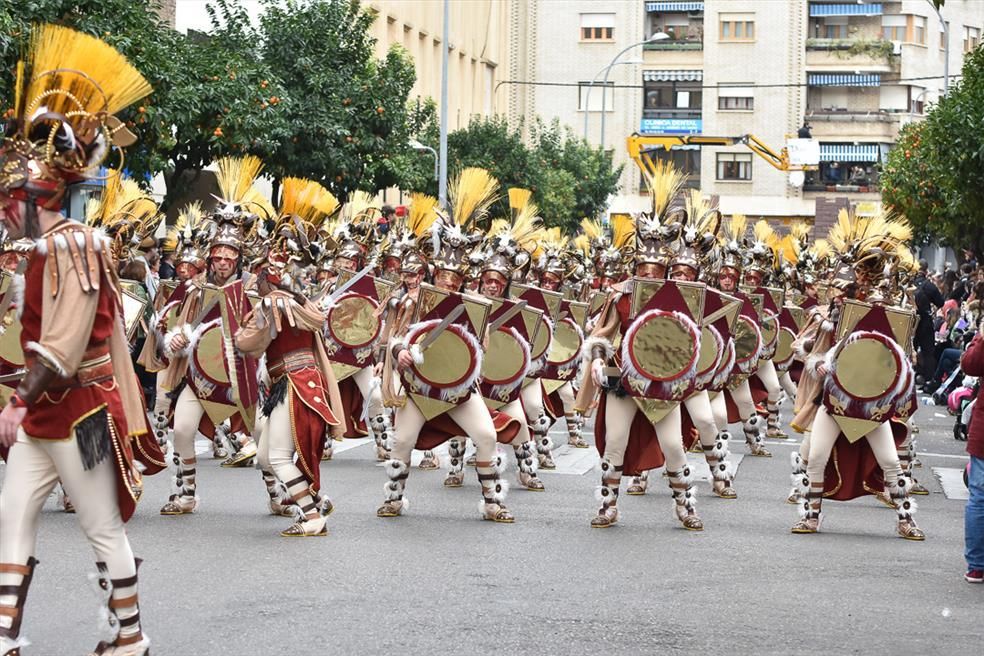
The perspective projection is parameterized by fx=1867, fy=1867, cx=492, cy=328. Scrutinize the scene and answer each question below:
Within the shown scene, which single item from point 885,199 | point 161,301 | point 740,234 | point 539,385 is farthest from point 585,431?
point 885,199

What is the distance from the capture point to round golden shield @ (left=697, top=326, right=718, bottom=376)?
1360 centimetres

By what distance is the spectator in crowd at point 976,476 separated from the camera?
10.1 metres

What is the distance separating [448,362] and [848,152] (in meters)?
68.8

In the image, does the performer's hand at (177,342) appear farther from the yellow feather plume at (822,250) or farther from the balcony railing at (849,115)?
the balcony railing at (849,115)

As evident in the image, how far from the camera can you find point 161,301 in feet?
47.7

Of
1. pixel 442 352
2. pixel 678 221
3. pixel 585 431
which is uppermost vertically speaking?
pixel 678 221

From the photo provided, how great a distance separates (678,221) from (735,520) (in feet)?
7.16

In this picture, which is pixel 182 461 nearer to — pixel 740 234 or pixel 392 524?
pixel 392 524

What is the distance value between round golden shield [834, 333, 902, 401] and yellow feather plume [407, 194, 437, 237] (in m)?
3.90

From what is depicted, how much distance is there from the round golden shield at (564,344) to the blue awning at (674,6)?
62926mm

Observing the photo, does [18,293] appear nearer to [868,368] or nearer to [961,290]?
[868,368]

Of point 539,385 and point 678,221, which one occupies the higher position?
point 678,221

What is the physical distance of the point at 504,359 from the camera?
1468 centimetres

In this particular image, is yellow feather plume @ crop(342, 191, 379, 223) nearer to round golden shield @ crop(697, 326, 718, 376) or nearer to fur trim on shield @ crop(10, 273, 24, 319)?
round golden shield @ crop(697, 326, 718, 376)
